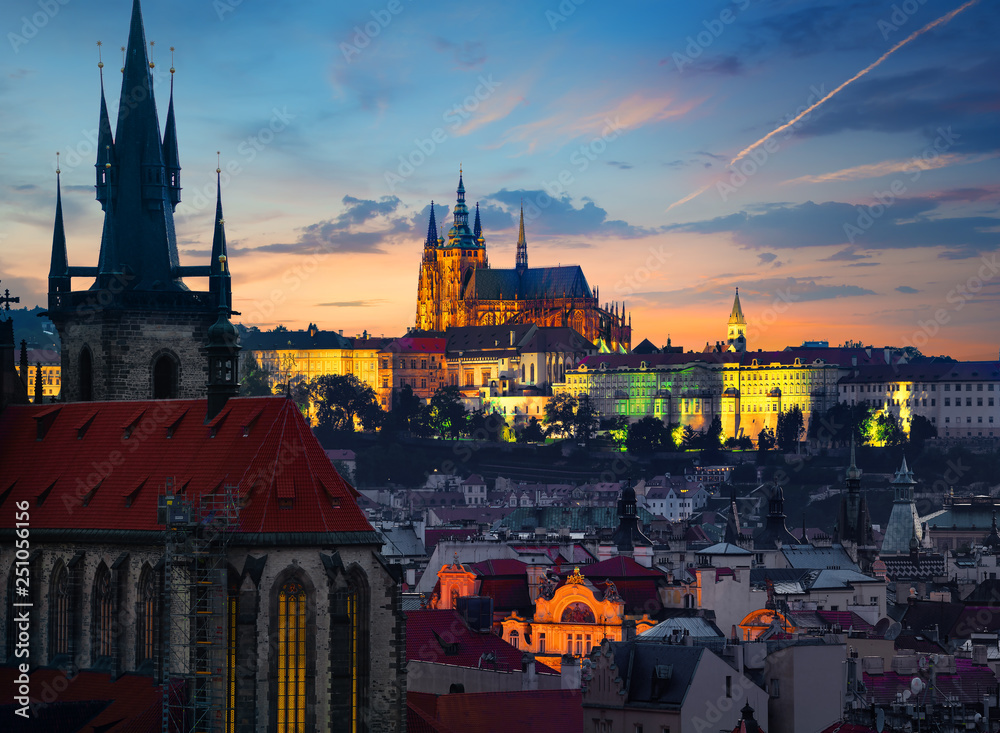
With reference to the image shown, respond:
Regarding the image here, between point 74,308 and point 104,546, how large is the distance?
1474 cm

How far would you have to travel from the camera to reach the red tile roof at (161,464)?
58.1 m

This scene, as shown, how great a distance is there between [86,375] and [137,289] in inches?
145

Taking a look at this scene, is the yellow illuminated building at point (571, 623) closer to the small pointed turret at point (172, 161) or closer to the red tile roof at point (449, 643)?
the red tile roof at point (449, 643)

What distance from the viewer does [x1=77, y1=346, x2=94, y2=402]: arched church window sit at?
241ft

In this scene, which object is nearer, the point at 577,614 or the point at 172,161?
the point at 172,161

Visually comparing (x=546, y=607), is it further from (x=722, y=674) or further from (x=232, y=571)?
(x=232, y=571)

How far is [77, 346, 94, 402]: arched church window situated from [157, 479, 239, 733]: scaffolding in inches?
686

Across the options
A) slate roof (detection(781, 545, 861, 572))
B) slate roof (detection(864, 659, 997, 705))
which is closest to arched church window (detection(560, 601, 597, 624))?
slate roof (detection(864, 659, 997, 705))

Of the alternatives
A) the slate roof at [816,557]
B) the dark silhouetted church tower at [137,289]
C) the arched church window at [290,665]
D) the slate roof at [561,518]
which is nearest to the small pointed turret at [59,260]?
the dark silhouetted church tower at [137,289]

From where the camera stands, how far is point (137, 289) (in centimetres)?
7338

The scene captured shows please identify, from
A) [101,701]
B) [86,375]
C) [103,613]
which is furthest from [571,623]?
[101,701]

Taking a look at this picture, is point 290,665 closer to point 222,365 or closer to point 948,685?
point 222,365

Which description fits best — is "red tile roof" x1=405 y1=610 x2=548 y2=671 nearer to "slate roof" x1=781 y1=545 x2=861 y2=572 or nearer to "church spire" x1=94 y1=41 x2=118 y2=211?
"church spire" x1=94 y1=41 x2=118 y2=211

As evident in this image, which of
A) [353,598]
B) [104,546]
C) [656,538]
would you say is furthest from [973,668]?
[656,538]
